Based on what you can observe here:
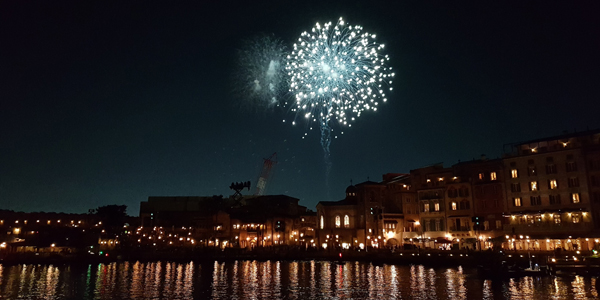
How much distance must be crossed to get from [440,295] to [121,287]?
105ft

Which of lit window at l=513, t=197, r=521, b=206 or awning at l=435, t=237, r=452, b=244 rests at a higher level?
lit window at l=513, t=197, r=521, b=206

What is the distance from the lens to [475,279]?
4772cm

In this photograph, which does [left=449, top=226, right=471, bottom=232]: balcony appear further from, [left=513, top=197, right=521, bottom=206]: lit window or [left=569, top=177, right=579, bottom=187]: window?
[left=569, top=177, right=579, bottom=187]: window

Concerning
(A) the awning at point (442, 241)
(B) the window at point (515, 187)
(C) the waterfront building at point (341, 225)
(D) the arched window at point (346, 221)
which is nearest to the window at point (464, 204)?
(A) the awning at point (442, 241)

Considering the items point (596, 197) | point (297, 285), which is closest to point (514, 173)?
point (596, 197)

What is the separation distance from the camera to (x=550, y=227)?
62.8 m

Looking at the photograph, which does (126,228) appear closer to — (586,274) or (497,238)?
(497,238)

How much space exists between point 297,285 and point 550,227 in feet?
135

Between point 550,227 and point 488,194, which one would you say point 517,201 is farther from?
point 550,227

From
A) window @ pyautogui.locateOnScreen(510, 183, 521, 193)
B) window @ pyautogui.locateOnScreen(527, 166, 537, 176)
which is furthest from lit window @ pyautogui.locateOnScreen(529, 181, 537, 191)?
window @ pyautogui.locateOnScreen(510, 183, 521, 193)

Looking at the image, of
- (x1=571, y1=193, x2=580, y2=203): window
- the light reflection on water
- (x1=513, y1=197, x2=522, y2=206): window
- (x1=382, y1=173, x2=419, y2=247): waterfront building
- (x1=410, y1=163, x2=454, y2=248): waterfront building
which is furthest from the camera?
(x1=382, y1=173, x2=419, y2=247): waterfront building

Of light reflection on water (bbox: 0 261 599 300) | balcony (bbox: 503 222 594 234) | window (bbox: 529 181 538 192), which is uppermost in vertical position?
window (bbox: 529 181 538 192)

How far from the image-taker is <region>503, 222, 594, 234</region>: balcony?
197ft

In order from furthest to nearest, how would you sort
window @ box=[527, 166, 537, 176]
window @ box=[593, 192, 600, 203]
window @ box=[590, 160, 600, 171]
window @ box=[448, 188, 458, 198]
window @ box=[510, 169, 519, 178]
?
1. window @ box=[448, 188, 458, 198]
2. window @ box=[510, 169, 519, 178]
3. window @ box=[527, 166, 537, 176]
4. window @ box=[590, 160, 600, 171]
5. window @ box=[593, 192, 600, 203]
